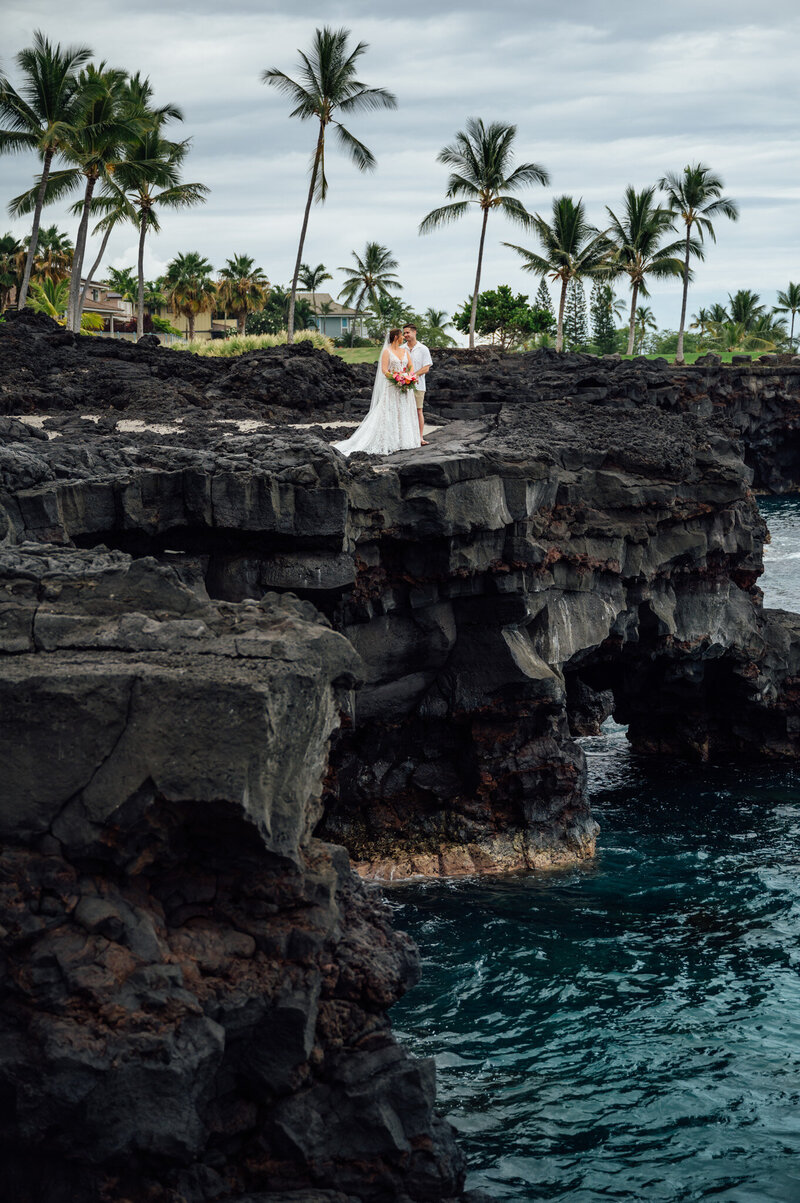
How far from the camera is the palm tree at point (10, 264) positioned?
70.3m

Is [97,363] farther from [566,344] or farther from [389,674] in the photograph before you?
[566,344]

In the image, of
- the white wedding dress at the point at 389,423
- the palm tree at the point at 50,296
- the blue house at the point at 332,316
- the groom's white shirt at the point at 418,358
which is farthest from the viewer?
the blue house at the point at 332,316

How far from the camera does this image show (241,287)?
283 ft

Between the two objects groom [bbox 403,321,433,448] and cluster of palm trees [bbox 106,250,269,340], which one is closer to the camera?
groom [bbox 403,321,433,448]

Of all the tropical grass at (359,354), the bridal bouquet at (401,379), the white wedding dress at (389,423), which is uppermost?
the tropical grass at (359,354)

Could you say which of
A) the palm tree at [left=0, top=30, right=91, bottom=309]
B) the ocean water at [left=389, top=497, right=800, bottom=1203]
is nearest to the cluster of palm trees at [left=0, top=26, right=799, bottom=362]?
the palm tree at [left=0, top=30, right=91, bottom=309]

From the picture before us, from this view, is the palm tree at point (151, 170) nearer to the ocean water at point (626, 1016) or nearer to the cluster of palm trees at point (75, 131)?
the cluster of palm trees at point (75, 131)

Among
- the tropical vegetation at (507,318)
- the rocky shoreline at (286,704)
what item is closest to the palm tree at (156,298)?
the tropical vegetation at (507,318)

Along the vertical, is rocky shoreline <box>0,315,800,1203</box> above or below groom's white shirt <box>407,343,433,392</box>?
below

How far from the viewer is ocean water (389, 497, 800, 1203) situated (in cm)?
1189

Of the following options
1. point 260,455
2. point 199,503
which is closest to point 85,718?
point 199,503

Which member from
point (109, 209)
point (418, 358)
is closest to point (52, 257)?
point (109, 209)

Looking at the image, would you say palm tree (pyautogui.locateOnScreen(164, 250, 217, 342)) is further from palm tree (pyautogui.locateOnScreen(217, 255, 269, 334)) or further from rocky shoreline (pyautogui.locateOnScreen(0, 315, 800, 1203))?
rocky shoreline (pyautogui.locateOnScreen(0, 315, 800, 1203))

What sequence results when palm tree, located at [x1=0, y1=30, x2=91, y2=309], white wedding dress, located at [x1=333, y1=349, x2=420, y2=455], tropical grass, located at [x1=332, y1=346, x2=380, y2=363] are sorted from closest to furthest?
white wedding dress, located at [x1=333, y1=349, x2=420, y2=455]
palm tree, located at [x1=0, y1=30, x2=91, y2=309]
tropical grass, located at [x1=332, y1=346, x2=380, y2=363]
